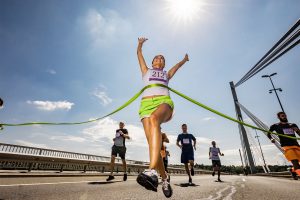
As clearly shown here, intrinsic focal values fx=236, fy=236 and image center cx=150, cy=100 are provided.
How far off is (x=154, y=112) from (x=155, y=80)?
0.52 m

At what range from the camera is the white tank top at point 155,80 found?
2.97 metres

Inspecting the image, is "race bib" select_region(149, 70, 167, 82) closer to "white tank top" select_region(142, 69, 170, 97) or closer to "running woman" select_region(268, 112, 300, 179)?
"white tank top" select_region(142, 69, 170, 97)

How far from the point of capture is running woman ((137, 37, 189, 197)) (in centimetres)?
237

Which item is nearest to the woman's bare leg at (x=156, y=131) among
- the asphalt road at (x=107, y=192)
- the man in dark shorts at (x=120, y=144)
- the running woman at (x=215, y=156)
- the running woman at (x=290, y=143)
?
the asphalt road at (x=107, y=192)

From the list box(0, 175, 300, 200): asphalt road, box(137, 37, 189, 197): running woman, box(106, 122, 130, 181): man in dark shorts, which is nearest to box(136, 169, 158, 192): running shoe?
box(137, 37, 189, 197): running woman

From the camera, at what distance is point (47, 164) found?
Answer: 11.2 meters

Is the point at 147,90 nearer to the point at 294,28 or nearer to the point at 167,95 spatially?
the point at 167,95


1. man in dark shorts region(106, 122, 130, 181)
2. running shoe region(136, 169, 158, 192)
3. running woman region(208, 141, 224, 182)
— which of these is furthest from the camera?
running woman region(208, 141, 224, 182)

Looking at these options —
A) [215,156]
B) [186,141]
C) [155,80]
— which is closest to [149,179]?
[155,80]

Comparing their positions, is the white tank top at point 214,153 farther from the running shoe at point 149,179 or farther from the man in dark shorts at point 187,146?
the running shoe at point 149,179

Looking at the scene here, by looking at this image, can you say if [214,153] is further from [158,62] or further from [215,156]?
[158,62]

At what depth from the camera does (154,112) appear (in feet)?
9.09

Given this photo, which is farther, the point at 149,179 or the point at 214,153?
the point at 214,153

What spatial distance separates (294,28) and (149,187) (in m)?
9.38
